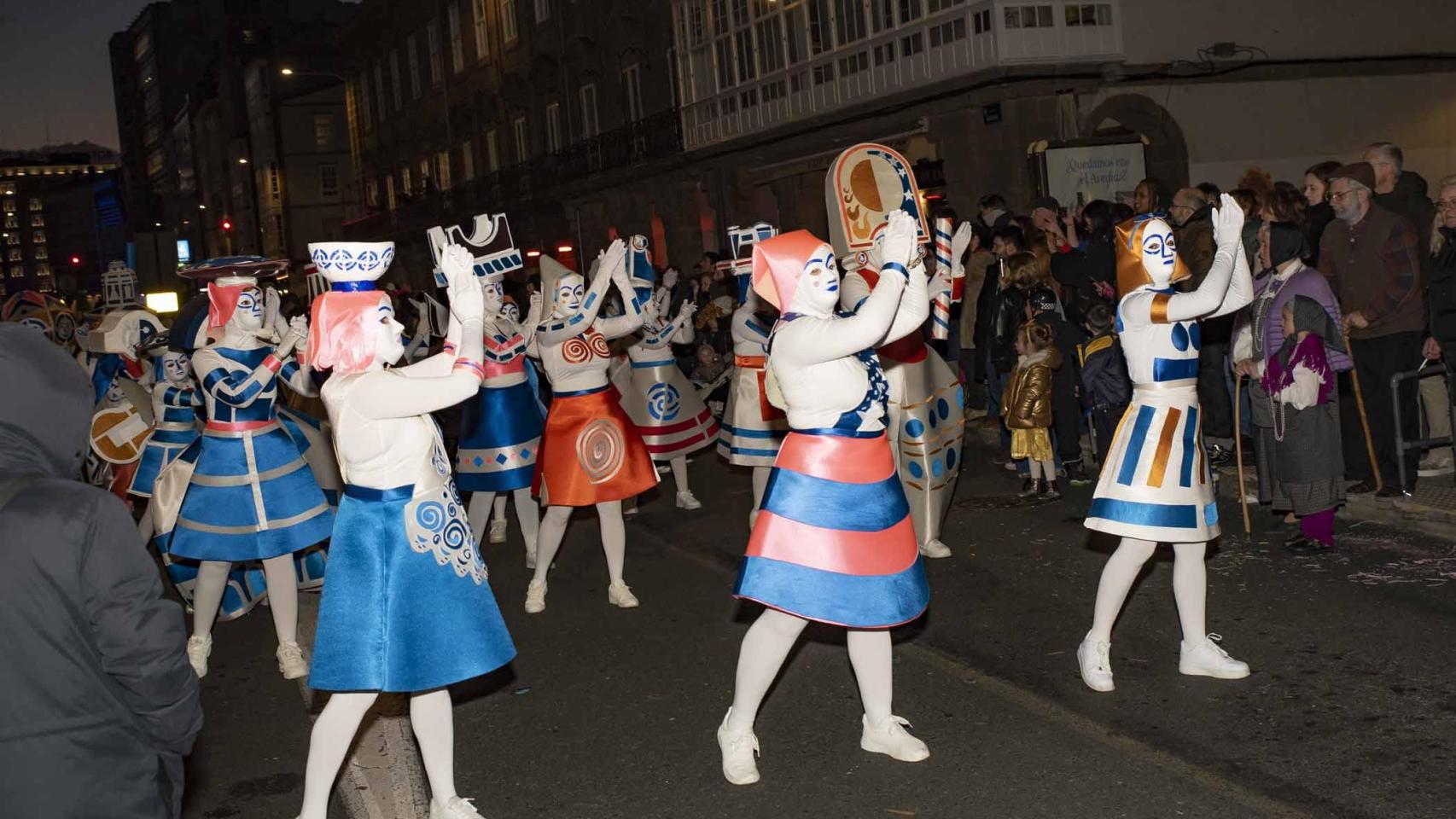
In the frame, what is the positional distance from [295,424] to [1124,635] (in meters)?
5.36

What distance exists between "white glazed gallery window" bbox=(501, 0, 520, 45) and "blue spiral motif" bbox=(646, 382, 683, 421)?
26.5 metres

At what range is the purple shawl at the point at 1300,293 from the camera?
A: 290 inches

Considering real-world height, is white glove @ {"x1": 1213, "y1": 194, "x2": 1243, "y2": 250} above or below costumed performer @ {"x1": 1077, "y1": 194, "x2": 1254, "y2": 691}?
above

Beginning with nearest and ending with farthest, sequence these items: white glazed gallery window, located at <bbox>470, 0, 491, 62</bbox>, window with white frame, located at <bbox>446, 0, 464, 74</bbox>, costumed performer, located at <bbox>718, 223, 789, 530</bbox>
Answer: costumed performer, located at <bbox>718, 223, 789, 530</bbox>, white glazed gallery window, located at <bbox>470, 0, 491, 62</bbox>, window with white frame, located at <bbox>446, 0, 464, 74</bbox>

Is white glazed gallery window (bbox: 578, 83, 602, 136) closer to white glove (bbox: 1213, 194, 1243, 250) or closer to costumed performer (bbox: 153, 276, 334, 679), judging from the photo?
costumed performer (bbox: 153, 276, 334, 679)

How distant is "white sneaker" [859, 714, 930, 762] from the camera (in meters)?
5.06

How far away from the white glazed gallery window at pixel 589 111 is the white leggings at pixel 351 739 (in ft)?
90.6

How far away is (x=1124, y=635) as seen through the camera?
6.34 metres

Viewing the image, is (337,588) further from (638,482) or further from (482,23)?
(482,23)

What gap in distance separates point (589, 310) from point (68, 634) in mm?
4956

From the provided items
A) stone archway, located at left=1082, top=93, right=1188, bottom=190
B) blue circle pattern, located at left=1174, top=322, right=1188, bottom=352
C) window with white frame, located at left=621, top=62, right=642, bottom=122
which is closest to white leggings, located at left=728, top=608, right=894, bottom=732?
blue circle pattern, located at left=1174, top=322, right=1188, bottom=352

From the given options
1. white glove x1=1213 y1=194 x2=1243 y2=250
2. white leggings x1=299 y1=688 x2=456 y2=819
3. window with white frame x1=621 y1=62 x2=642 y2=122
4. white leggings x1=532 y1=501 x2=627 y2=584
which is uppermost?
window with white frame x1=621 y1=62 x2=642 y2=122

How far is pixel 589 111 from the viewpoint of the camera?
31609 millimetres

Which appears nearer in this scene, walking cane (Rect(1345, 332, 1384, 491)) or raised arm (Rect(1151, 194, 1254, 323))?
raised arm (Rect(1151, 194, 1254, 323))
